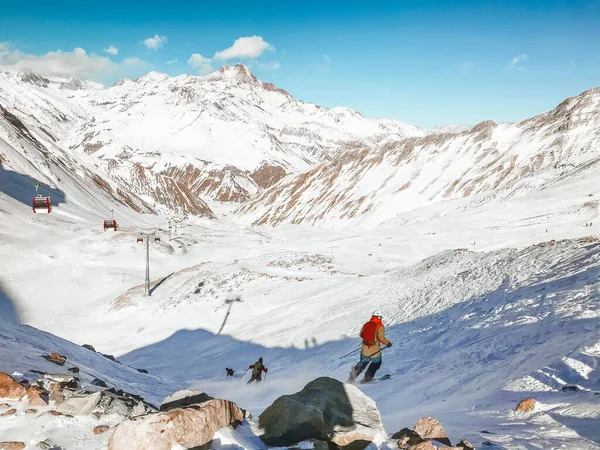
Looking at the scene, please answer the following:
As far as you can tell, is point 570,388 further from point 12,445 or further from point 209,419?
point 12,445

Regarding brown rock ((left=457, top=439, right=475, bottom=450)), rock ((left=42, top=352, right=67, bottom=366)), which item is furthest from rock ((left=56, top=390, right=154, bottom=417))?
brown rock ((left=457, top=439, right=475, bottom=450))

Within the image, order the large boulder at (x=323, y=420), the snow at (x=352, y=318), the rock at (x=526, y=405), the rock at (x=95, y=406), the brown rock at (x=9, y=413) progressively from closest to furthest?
the large boulder at (x=323, y=420)
the brown rock at (x=9, y=413)
the rock at (x=95, y=406)
the rock at (x=526, y=405)
the snow at (x=352, y=318)

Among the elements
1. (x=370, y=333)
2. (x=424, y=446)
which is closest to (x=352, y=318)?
(x=370, y=333)

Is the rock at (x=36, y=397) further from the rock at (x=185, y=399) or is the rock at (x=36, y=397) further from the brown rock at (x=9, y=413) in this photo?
the rock at (x=185, y=399)

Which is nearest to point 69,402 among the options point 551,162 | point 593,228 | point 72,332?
point 72,332

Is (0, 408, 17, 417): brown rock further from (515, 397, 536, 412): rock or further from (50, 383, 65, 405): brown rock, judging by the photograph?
(515, 397, 536, 412): rock

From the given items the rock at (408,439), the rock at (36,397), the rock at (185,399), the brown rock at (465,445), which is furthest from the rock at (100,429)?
the brown rock at (465,445)

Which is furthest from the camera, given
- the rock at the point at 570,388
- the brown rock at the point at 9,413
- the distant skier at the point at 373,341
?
the distant skier at the point at 373,341
